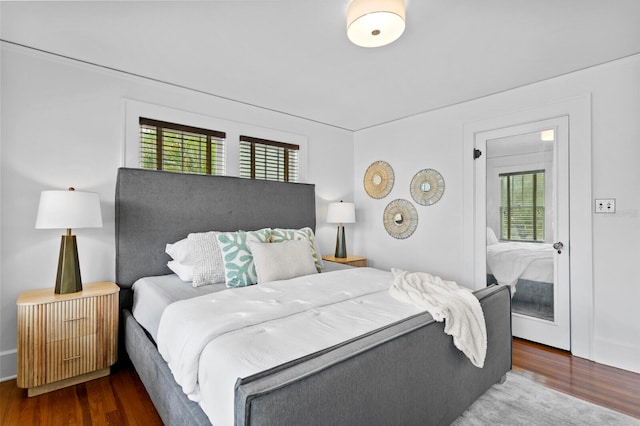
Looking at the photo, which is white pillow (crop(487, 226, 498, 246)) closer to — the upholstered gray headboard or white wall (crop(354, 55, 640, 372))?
white wall (crop(354, 55, 640, 372))

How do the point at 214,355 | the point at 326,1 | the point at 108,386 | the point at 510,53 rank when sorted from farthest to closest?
the point at 510,53, the point at 108,386, the point at 326,1, the point at 214,355

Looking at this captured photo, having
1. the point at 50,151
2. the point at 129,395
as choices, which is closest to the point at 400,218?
the point at 129,395

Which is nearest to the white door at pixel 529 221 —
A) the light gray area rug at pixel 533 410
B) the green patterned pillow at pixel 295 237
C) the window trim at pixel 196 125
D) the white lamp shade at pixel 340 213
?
the light gray area rug at pixel 533 410

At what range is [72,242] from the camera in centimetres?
232

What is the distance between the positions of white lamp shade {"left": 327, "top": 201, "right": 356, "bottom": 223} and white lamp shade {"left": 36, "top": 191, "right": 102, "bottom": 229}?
260cm

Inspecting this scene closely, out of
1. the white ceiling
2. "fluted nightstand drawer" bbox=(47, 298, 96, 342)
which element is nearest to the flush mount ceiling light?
the white ceiling

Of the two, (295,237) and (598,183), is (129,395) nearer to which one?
(295,237)

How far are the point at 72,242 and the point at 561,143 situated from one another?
4.20 m

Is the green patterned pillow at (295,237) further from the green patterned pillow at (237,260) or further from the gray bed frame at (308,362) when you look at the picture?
the gray bed frame at (308,362)

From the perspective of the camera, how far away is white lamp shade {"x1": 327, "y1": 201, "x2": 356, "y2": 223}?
13.4 ft

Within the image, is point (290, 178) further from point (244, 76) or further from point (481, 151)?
point (481, 151)

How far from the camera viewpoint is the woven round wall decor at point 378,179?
14.0 ft

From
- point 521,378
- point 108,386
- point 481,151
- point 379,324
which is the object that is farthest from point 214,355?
point 481,151

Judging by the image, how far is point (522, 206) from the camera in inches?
123
